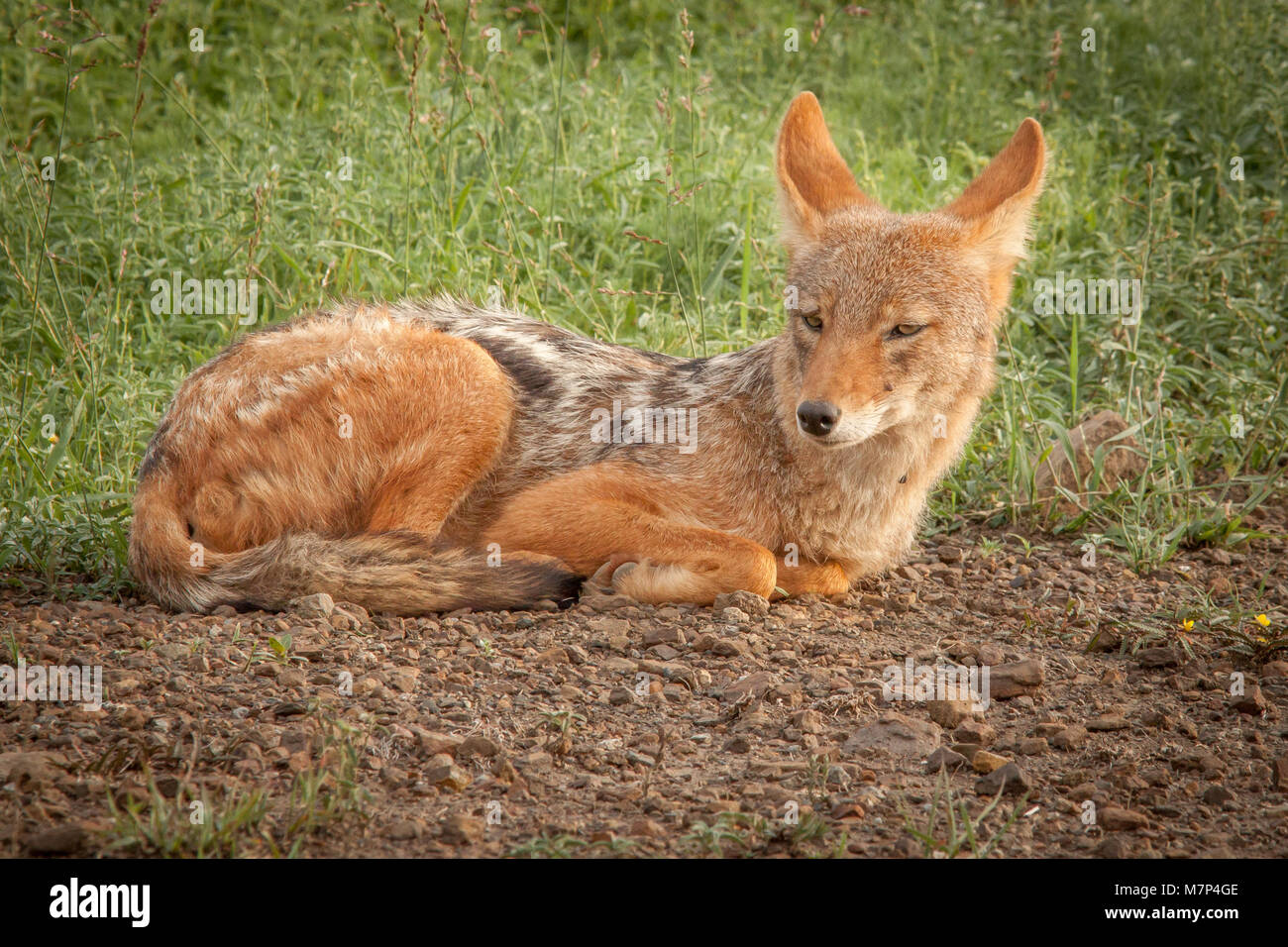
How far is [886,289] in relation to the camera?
4.54 meters

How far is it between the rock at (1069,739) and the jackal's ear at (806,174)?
2.41 m

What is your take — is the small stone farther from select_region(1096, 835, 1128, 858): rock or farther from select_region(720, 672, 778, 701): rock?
select_region(720, 672, 778, 701): rock

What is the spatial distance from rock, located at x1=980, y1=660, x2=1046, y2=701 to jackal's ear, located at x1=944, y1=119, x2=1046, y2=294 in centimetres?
181

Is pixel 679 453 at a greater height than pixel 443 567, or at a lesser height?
greater

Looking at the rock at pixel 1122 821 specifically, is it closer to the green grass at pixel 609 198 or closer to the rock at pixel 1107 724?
the rock at pixel 1107 724

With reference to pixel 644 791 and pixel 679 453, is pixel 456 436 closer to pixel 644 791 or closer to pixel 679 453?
pixel 679 453

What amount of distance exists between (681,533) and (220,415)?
Answer: 1.96m

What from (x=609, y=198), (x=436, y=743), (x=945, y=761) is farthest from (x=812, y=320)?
(x=609, y=198)

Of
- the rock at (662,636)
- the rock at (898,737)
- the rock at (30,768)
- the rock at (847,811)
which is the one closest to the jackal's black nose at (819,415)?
the rock at (662,636)

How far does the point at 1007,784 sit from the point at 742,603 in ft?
4.96

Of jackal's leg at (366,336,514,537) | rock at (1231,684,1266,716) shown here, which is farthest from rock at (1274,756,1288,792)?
jackal's leg at (366,336,514,537)

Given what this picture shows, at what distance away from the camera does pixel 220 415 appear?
4734mm

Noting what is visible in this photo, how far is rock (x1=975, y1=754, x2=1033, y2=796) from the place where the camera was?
321cm

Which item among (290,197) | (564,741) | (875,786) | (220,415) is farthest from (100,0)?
(875,786)
